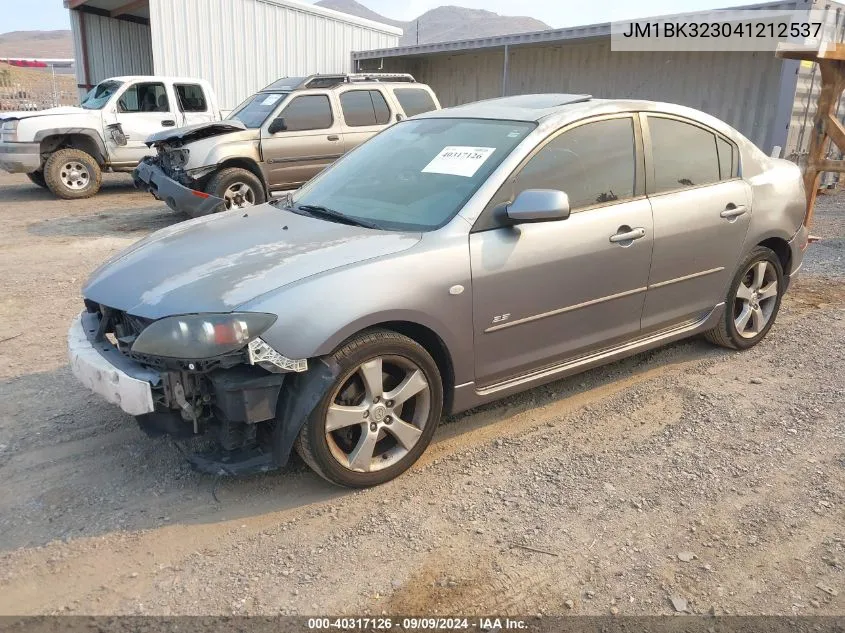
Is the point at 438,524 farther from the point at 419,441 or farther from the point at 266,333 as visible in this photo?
the point at 266,333

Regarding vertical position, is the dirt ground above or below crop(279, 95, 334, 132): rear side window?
below

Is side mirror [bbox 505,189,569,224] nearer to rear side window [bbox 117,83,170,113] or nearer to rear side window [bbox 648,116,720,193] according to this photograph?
rear side window [bbox 648,116,720,193]

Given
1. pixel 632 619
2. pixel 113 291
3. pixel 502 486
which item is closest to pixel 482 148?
pixel 502 486

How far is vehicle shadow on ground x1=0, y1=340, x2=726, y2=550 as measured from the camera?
297 cm

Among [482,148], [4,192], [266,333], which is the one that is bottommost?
[4,192]

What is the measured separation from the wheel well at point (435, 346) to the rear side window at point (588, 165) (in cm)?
86

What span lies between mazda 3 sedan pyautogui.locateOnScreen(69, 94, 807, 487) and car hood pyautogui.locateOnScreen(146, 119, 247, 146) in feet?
17.4

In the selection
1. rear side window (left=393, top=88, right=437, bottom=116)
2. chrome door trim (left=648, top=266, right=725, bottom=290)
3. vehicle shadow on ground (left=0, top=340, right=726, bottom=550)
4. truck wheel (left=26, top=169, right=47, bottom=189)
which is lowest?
vehicle shadow on ground (left=0, top=340, right=726, bottom=550)

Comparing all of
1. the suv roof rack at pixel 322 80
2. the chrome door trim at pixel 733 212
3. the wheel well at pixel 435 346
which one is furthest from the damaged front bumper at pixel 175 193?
the chrome door trim at pixel 733 212

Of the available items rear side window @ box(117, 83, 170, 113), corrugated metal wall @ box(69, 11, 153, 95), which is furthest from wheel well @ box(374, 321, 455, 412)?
corrugated metal wall @ box(69, 11, 153, 95)

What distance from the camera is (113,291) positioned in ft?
10.5

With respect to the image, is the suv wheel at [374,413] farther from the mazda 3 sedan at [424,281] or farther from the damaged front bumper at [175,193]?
the damaged front bumper at [175,193]

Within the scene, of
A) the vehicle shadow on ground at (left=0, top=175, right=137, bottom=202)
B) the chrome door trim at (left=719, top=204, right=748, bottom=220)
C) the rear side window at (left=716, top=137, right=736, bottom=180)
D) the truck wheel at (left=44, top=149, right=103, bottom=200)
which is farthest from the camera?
the vehicle shadow on ground at (left=0, top=175, right=137, bottom=202)

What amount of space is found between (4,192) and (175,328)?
40.7 ft
